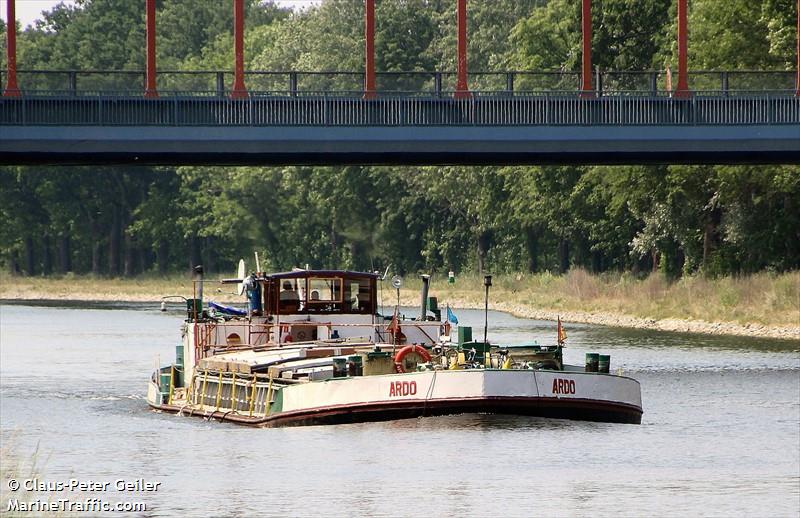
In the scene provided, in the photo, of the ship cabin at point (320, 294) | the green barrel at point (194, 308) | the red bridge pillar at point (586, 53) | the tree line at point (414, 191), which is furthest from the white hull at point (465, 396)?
the tree line at point (414, 191)

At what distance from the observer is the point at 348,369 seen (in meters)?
45.1

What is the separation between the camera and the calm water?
114 feet

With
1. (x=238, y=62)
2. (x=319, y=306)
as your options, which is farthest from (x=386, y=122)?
(x=319, y=306)

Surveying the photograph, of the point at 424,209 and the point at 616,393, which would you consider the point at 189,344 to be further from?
the point at 424,209

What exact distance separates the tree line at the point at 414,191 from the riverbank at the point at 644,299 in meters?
2.80

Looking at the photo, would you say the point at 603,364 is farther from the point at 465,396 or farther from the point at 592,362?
the point at 465,396

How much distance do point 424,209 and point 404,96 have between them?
8060 cm

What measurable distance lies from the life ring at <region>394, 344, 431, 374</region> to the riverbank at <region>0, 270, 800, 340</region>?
75.7 ft

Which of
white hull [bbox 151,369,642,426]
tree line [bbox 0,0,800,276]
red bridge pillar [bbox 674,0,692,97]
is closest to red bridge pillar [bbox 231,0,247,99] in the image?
red bridge pillar [bbox 674,0,692,97]

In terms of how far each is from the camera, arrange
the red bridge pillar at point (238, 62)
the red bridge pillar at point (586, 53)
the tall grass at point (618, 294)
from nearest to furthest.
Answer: the red bridge pillar at point (238, 62), the red bridge pillar at point (586, 53), the tall grass at point (618, 294)

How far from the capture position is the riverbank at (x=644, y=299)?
81.0m

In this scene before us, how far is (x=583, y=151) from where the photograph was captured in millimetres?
62719

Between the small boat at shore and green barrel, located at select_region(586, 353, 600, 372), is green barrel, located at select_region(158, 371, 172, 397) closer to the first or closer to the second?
the small boat at shore

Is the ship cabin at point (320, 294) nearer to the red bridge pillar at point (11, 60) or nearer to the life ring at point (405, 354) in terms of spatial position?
the life ring at point (405, 354)
